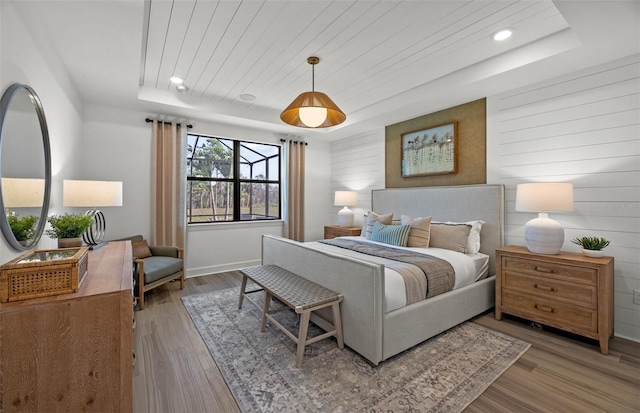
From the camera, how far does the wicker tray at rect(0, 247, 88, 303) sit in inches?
44.9

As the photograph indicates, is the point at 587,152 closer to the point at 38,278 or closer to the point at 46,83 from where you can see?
the point at 38,278

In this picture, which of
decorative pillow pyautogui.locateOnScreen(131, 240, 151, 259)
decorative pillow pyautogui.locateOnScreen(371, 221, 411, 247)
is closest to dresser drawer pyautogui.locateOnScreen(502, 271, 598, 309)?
decorative pillow pyautogui.locateOnScreen(371, 221, 411, 247)

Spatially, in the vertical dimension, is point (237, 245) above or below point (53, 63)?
below

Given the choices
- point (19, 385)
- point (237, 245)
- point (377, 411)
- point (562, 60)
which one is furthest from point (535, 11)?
point (237, 245)

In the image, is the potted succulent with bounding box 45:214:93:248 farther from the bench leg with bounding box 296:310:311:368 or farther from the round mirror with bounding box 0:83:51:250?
the bench leg with bounding box 296:310:311:368

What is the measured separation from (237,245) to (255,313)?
2048 mm

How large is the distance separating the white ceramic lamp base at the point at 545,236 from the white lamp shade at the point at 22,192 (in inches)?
148

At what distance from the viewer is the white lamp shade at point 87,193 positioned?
2.32 m

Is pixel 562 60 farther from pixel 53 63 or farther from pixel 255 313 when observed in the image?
pixel 53 63

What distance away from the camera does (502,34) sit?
7.68 ft

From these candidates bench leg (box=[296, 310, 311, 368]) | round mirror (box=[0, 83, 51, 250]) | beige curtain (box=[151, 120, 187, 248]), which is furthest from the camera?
beige curtain (box=[151, 120, 187, 248])

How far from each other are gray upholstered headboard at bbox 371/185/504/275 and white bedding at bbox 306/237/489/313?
0.25 metres

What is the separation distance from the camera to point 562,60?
8.05ft

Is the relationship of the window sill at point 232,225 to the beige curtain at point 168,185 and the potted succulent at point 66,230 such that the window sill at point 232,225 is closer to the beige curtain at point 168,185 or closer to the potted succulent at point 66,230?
the beige curtain at point 168,185
